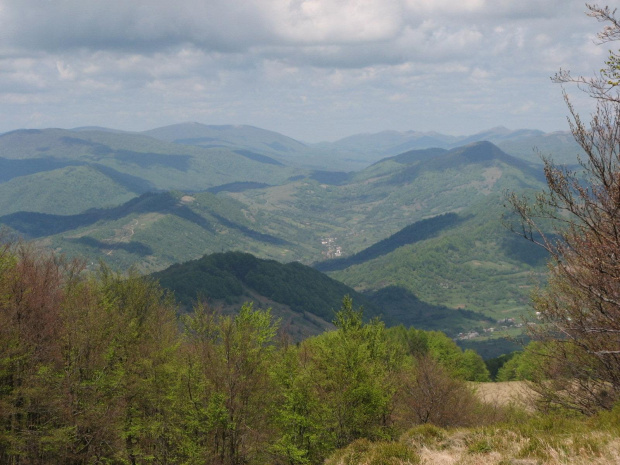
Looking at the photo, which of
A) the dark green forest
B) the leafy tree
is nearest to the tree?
the dark green forest

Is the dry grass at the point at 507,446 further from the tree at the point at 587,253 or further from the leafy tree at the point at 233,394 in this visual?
the leafy tree at the point at 233,394

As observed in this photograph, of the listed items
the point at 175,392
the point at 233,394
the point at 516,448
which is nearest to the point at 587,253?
the point at 516,448

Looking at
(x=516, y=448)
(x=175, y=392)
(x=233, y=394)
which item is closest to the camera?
(x=516, y=448)

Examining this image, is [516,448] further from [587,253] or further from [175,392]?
[175,392]

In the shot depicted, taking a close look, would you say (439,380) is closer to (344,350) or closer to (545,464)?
(344,350)

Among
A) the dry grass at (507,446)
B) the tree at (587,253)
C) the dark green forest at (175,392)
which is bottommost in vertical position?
the dark green forest at (175,392)

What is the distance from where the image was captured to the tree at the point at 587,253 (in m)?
14.1

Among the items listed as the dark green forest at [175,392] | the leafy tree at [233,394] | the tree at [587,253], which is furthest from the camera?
the leafy tree at [233,394]

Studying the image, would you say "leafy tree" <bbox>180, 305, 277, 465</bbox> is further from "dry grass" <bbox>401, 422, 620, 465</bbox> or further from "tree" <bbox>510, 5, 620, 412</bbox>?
"tree" <bbox>510, 5, 620, 412</bbox>

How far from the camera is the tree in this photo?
1408cm

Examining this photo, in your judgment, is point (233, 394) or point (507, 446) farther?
point (233, 394)

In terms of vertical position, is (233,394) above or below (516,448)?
below

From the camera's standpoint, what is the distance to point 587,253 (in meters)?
16.3

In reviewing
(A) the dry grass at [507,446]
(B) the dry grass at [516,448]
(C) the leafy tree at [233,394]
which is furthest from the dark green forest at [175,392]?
(B) the dry grass at [516,448]
